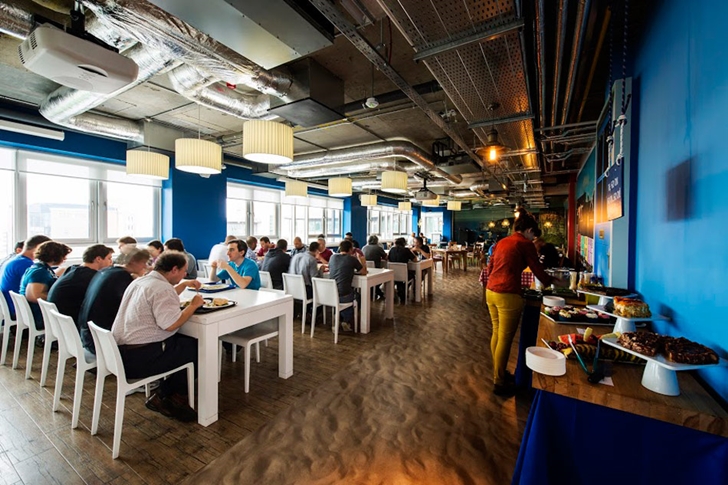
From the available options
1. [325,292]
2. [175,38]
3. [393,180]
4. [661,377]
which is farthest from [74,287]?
[393,180]

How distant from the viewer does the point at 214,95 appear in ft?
11.6

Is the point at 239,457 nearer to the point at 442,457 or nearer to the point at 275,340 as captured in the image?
the point at 442,457

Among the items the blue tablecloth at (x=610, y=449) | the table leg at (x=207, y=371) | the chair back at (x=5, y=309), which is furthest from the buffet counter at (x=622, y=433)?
the chair back at (x=5, y=309)

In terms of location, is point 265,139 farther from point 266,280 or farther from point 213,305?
point 266,280

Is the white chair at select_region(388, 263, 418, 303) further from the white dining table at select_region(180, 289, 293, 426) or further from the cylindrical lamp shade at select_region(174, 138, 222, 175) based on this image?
the cylindrical lamp shade at select_region(174, 138, 222, 175)

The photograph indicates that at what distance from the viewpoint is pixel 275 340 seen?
169 inches

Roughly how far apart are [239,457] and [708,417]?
2.34 metres

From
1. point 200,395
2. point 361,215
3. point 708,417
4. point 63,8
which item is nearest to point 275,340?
point 200,395

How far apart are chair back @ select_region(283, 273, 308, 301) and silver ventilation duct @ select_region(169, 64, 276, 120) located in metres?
2.17

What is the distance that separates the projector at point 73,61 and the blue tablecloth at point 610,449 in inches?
123

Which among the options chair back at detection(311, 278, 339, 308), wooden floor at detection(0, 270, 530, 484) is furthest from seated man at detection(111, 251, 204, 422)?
chair back at detection(311, 278, 339, 308)

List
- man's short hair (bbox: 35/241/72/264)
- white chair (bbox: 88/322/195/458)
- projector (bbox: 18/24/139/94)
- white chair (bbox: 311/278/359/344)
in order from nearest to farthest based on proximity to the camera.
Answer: projector (bbox: 18/24/139/94)
white chair (bbox: 88/322/195/458)
man's short hair (bbox: 35/241/72/264)
white chair (bbox: 311/278/359/344)

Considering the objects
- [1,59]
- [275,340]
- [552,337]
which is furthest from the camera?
[275,340]

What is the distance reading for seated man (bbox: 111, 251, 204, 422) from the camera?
213 centimetres
